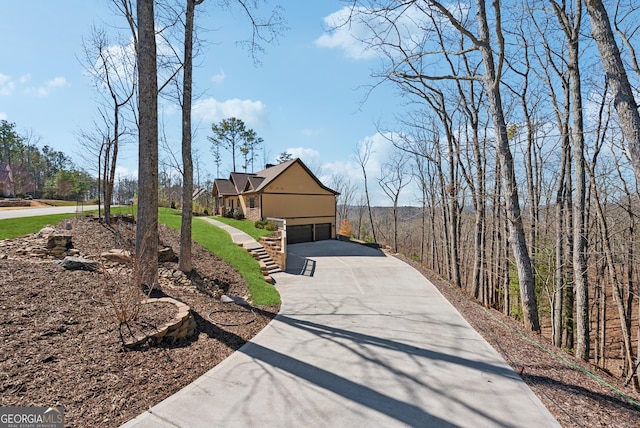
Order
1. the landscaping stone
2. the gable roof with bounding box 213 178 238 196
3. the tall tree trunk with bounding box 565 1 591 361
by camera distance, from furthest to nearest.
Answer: the gable roof with bounding box 213 178 238 196 < the tall tree trunk with bounding box 565 1 591 361 < the landscaping stone

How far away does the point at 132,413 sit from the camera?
2.69 metres

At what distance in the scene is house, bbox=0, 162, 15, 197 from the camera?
28.5 meters

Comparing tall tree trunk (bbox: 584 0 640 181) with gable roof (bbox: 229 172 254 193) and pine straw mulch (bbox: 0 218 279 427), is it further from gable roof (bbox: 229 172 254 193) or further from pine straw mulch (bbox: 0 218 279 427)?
gable roof (bbox: 229 172 254 193)

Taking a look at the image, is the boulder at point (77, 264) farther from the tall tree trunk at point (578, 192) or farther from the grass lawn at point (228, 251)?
the tall tree trunk at point (578, 192)

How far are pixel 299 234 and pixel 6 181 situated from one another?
3365cm

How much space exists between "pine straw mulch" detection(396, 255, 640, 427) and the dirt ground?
0.01m

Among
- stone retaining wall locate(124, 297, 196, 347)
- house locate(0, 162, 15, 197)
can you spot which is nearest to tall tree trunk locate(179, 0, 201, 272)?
stone retaining wall locate(124, 297, 196, 347)

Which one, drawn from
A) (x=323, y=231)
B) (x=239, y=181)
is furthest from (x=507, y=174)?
(x=239, y=181)

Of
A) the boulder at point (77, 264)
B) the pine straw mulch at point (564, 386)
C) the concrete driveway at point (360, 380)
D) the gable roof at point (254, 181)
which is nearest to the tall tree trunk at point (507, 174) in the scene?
the pine straw mulch at point (564, 386)

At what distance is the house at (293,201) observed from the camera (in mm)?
19172

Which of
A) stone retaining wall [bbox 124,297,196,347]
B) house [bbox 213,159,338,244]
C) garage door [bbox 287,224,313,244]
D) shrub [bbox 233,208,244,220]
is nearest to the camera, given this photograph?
stone retaining wall [bbox 124,297,196,347]

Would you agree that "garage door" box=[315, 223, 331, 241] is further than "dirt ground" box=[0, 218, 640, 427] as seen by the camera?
Yes

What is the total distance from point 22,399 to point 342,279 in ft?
27.3

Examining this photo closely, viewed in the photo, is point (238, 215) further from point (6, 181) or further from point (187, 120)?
point (6, 181)
